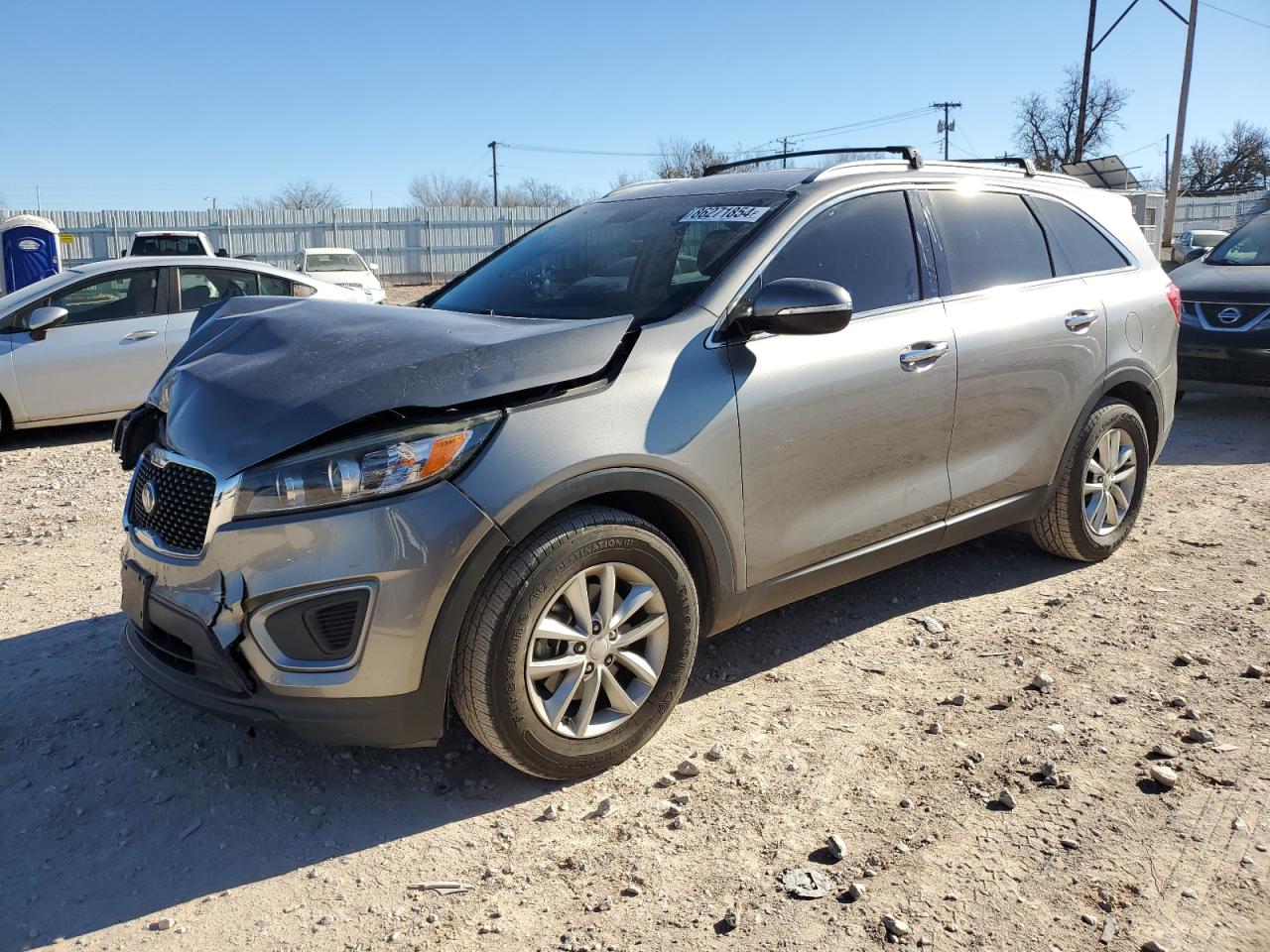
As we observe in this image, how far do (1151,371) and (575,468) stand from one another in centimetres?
346

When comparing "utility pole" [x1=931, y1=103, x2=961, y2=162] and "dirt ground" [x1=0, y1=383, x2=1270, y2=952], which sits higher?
"utility pole" [x1=931, y1=103, x2=961, y2=162]

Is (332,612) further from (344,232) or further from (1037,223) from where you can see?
(344,232)

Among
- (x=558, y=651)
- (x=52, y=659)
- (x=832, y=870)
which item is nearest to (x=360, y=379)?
(x=558, y=651)

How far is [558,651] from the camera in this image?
303cm

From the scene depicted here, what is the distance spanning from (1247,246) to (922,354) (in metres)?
7.65

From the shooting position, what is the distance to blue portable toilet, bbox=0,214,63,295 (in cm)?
1609

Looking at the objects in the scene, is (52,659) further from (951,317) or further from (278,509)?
(951,317)

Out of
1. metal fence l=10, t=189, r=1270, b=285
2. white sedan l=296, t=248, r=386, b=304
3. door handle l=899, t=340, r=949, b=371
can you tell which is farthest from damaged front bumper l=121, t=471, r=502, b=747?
metal fence l=10, t=189, r=1270, b=285

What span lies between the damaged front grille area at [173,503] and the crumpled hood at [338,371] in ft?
0.24

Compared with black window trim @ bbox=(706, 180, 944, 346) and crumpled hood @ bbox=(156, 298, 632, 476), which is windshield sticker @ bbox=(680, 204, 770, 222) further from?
crumpled hood @ bbox=(156, 298, 632, 476)

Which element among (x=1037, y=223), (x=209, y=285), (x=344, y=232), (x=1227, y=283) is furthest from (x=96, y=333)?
(x=344, y=232)

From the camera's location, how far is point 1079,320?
15.0ft

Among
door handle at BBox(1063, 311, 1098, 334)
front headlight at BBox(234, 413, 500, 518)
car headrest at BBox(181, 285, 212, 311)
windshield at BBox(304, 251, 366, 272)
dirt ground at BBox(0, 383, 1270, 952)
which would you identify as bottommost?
dirt ground at BBox(0, 383, 1270, 952)

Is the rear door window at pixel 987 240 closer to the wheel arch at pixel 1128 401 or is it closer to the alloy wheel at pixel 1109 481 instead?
the wheel arch at pixel 1128 401
